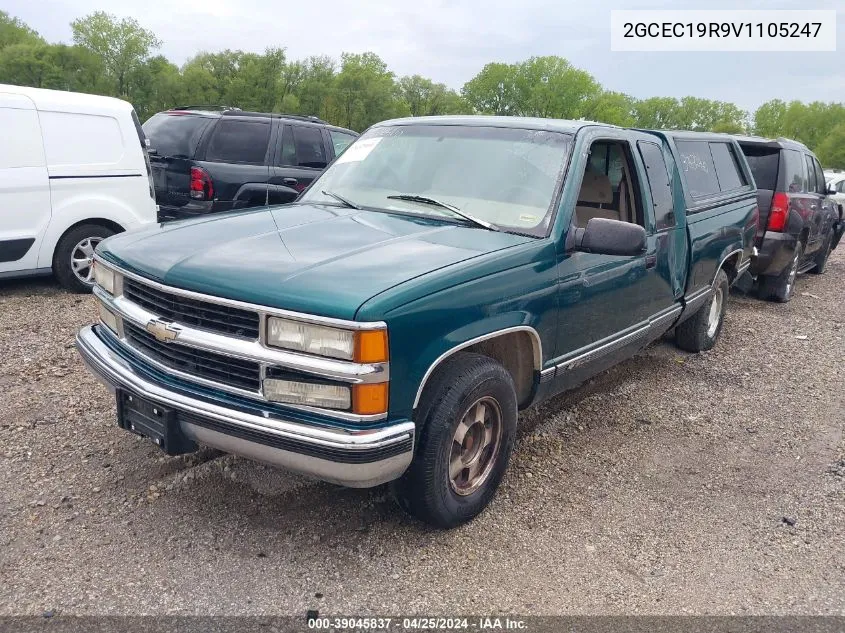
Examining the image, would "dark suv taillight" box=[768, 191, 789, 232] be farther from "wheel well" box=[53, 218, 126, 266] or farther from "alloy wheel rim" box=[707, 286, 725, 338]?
"wheel well" box=[53, 218, 126, 266]

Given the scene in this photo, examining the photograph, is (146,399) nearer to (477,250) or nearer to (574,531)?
(477,250)

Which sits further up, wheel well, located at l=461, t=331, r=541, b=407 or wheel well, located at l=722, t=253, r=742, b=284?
wheel well, located at l=722, t=253, r=742, b=284

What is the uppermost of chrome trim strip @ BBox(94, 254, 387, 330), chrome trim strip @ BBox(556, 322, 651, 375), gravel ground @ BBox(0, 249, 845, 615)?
chrome trim strip @ BBox(94, 254, 387, 330)

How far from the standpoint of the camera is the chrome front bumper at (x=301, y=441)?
2.57 metres

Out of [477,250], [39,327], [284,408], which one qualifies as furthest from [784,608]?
[39,327]

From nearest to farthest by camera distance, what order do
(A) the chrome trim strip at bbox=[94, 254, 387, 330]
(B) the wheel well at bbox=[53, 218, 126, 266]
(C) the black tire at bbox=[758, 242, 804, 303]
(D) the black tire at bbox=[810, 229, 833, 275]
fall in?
1. (A) the chrome trim strip at bbox=[94, 254, 387, 330]
2. (B) the wheel well at bbox=[53, 218, 126, 266]
3. (C) the black tire at bbox=[758, 242, 804, 303]
4. (D) the black tire at bbox=[810, 229, 833, 275]

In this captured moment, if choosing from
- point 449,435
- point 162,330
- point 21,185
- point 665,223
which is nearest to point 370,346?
point 449,435

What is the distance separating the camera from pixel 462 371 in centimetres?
299

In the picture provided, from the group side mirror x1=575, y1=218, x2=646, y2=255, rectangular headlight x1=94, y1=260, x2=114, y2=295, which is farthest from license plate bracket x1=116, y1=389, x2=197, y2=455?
side mirror x1=575, y1=218, x2=646, y2=255

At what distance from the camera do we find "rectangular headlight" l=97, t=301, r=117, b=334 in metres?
3.41

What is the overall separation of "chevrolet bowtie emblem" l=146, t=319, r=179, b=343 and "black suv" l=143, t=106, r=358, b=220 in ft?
17.5

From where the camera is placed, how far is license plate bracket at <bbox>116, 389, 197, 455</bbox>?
9.33 feet

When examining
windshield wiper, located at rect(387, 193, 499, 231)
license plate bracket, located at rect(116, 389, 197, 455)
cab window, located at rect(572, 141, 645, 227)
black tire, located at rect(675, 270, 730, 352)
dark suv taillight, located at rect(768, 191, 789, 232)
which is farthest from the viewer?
dark suv taillight, located at rect(768, 191, 789, 232)

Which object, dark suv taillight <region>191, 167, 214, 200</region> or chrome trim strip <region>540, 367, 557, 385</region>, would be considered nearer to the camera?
chrome trim strip <region>540, 367, 557, 385</region>
